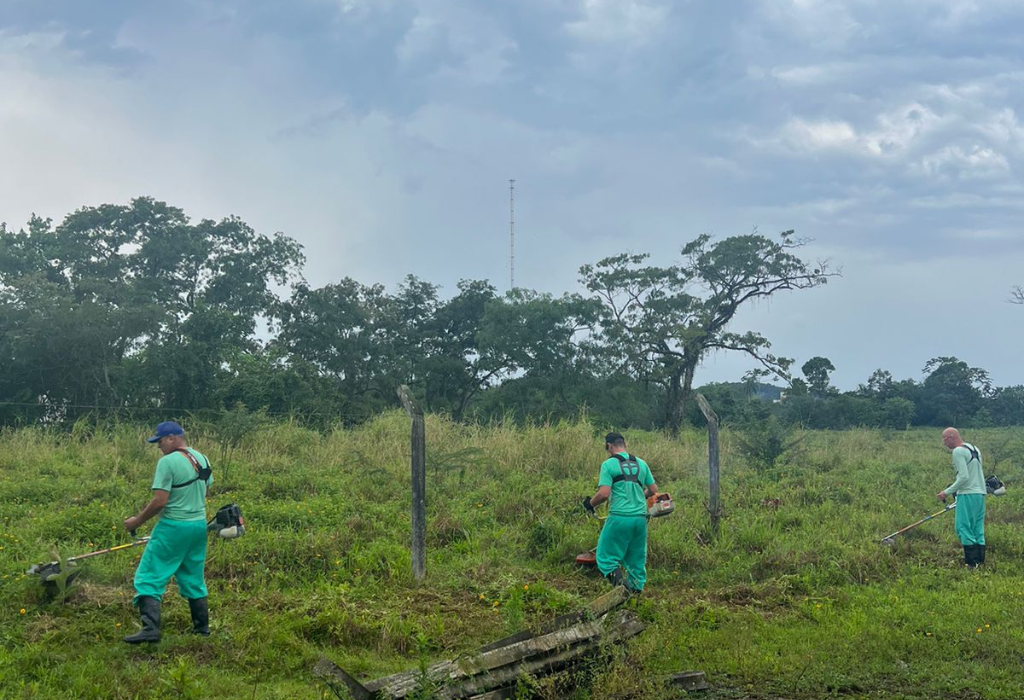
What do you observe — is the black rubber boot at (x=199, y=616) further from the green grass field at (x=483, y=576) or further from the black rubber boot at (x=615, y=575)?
the black rubber boot at (x=615, y=575)

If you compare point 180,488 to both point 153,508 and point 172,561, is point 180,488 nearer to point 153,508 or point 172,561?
point 153,508

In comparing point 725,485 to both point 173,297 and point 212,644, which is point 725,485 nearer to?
point 212,644

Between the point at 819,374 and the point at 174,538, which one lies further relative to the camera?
the point at 819,374

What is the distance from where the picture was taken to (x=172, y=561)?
6.85m

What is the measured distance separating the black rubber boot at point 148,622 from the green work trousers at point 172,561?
5 cm

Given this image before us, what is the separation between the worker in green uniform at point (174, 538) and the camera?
22.0ft

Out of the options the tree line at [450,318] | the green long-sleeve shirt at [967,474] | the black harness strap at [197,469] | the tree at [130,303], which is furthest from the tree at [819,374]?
the black harness strap at [197,469]

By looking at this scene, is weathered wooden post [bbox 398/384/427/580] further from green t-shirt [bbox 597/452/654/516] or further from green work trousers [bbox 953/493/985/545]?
green work trousers [bbox 953/493/985/545]

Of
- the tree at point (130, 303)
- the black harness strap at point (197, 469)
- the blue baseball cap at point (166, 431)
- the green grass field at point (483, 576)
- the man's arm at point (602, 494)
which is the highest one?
the tree at point (130, 303)

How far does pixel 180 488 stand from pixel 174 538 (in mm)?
381

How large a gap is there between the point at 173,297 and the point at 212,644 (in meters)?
29.8

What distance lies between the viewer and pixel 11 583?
24.2 feet

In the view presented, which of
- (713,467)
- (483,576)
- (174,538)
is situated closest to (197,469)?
(174,538)

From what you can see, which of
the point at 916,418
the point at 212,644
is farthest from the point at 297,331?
the point at 916,418
